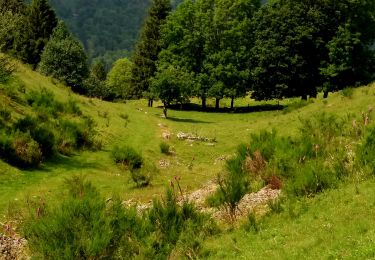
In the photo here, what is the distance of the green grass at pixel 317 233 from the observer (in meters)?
12.7

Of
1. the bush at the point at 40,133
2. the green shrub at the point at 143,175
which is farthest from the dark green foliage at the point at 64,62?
the green shrub at the point at 143,175

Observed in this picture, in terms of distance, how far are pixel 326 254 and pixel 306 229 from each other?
2.62m

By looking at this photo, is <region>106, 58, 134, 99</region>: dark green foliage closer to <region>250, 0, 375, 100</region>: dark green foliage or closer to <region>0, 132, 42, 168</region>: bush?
<region>250, 0, 375, 100</region>: dark green foliage

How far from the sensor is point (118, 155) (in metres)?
29.3

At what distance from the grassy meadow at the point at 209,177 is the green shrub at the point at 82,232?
3096 millimetres

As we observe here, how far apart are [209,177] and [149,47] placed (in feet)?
195

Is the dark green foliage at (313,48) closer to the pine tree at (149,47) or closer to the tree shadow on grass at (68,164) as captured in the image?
the pine tree at (149,47)

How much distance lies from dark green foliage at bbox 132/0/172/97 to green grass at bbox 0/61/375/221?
3001cm

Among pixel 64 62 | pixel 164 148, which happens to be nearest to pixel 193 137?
pixel 164 148

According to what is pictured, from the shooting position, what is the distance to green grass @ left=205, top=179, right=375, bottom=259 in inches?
500

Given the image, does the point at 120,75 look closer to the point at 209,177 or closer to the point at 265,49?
the point at 265,49

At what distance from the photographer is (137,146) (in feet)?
116

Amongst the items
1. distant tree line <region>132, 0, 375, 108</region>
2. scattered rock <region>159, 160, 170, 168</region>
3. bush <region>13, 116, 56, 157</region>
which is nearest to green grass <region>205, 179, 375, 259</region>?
bush <region>13, 116, 56, 157</region>

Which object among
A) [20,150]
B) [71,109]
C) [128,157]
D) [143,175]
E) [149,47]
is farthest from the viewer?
[149,47]
